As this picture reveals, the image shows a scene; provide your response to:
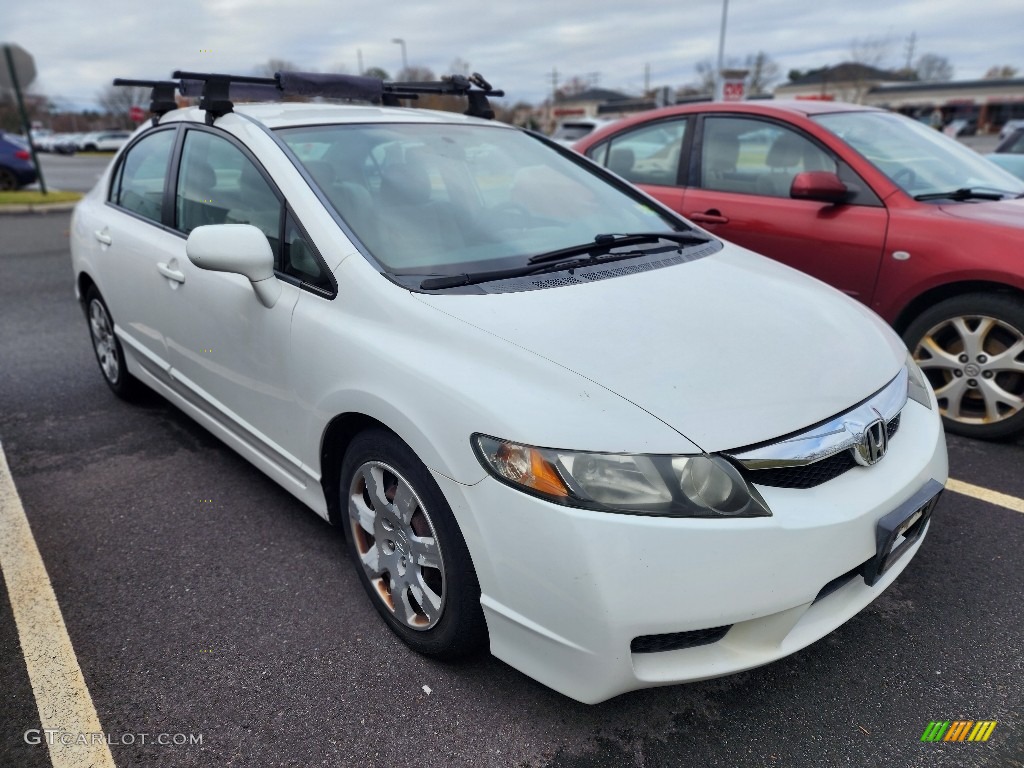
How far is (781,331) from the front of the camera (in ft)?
7.20

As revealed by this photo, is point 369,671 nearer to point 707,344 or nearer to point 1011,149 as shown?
point 707,344

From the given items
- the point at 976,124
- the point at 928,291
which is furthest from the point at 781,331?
the point at 976,124

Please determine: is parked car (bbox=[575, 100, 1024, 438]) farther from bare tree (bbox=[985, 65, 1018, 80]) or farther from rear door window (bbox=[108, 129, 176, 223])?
bare tree (bbox=[985, 65, 1018, 80])

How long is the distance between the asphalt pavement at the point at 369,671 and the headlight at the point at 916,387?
→ 0.64 meters

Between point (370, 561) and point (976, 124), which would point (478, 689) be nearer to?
point (370, 561)

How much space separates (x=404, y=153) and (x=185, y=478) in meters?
1.75

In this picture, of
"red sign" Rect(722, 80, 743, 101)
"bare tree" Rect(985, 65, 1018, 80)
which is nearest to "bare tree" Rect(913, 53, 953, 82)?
"bare tree" Rect(985, 65, 1018, 80)

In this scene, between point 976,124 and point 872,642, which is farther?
point 976,124

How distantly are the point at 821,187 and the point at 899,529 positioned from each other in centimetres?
Answer: 244

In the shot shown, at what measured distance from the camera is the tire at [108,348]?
3.99m

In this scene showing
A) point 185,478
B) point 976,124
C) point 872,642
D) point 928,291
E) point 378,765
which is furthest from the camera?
point 976,124

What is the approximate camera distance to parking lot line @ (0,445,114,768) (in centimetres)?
192

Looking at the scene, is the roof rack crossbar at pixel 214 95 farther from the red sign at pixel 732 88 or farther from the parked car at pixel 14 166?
the red sign at pixel 732 88

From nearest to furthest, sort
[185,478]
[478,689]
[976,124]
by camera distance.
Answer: [478,689], [185,478], [976,124]
